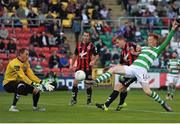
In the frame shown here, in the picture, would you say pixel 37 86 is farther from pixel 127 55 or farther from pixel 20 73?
pixel 127 55

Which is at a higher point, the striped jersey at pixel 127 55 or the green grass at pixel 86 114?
the striped jersey at pixel 127 55

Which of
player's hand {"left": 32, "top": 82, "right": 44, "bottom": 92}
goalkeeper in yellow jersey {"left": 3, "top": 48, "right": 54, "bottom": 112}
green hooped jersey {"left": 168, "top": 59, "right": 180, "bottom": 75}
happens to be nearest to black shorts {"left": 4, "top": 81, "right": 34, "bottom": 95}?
goalkeeper in yellow jersey {"left": 3, "top": 48, "right": 54, "bottom": 112}

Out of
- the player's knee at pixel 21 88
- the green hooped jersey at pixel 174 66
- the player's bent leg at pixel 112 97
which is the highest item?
the player's knee at pixel 21 88

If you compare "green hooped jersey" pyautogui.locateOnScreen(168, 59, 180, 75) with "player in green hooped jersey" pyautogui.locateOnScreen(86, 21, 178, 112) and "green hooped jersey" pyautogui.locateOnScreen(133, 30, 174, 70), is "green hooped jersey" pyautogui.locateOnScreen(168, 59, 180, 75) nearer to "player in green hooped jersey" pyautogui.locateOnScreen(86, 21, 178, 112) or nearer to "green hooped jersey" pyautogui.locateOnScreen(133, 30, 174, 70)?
"player in green hooped jersey" pyautogui.locateOnScreen(86, 21, 178, 112)

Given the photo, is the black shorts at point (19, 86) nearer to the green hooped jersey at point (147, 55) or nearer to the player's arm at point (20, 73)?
the player's arm at point (20, 73)

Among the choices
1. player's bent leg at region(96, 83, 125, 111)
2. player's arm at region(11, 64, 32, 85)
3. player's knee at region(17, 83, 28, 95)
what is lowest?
player's bent leg at region(96, 83, 125, 111)

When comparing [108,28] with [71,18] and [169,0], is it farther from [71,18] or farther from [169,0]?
[169,0]

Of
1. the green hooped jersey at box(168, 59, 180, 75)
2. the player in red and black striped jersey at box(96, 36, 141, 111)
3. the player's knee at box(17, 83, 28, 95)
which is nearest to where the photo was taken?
the player's knee at box(17, 83, 28, 95)

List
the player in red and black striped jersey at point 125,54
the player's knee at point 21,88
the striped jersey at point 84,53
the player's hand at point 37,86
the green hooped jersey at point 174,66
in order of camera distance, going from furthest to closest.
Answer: the green hooped jersey at point 174,66, the striped jersey at point 84,53, the player in red and black striped jersey at point 125,54, the player's knee at point 21,88, the player's hand at point 37,86

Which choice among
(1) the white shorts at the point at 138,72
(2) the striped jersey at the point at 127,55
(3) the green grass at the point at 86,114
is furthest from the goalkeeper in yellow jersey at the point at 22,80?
(2) the striped jersey at the point at 127,55

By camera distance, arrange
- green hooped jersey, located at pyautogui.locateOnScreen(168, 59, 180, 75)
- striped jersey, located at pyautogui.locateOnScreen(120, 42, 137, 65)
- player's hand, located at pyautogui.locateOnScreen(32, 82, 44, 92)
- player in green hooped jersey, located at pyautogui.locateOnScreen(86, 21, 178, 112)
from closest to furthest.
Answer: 1. player in green hooped jersey, located at pyautogui.locateOnScreen(86, 21, 178, 112)
2. player's hand, located at pyautogui.locateOnScreen(32, 82, 44, 92)
3. striped jersey, located at pyautogui.locateOnScreen(120, 42, 137, 65)
4. green hooped jersey, located at pyautogui.locateOnScreen(168, 59, 180, 75)

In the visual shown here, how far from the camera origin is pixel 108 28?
137ft

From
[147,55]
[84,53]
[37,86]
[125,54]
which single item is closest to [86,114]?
[37,86]

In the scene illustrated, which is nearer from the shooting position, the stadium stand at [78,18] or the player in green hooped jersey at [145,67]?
the player in green hooped jersey at [145,67]
